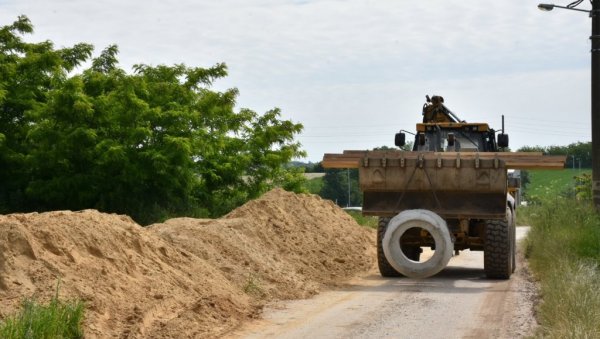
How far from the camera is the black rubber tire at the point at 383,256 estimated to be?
1764cm

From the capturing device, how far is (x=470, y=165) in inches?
664

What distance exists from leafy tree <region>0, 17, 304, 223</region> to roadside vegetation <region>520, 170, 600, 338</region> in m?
10.7

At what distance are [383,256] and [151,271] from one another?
6.18 metres

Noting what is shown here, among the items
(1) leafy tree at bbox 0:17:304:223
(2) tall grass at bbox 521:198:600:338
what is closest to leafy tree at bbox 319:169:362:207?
(1) leafy tree at bbox 0:17:304:223

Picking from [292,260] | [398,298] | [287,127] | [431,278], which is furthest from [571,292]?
[287,127]

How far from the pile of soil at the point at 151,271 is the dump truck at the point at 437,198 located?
160 cm

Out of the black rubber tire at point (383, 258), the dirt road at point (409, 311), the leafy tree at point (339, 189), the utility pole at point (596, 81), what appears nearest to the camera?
the dirt road at point (409, 311)

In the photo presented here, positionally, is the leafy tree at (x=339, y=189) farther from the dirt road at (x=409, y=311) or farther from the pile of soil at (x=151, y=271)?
the dirt road at (x=409, y=311)

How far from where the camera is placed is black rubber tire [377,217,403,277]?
57.9ft

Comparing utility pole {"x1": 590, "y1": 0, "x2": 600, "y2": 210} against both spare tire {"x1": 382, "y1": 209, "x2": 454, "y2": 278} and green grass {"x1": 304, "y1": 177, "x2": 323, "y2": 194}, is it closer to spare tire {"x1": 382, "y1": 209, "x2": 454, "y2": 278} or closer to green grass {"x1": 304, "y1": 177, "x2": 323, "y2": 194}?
spare tire {"x1": 382, "y1": 209, "x2": 454, "y2": 278}

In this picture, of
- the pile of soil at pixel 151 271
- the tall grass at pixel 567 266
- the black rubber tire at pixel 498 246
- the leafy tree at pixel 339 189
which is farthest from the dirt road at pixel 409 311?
the leafy tree at pixel 339 189

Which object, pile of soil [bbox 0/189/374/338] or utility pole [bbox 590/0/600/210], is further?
utility pole [bbox 590/0/600/210]

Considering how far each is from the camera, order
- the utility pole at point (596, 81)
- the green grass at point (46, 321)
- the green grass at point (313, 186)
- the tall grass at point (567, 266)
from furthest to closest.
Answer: the green grass at point (313, 186) < the utility pole at point (596, 81) < the tall grass at point (567, 266) < the green grass at point (46, 321)

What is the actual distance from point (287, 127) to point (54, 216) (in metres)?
26.6
